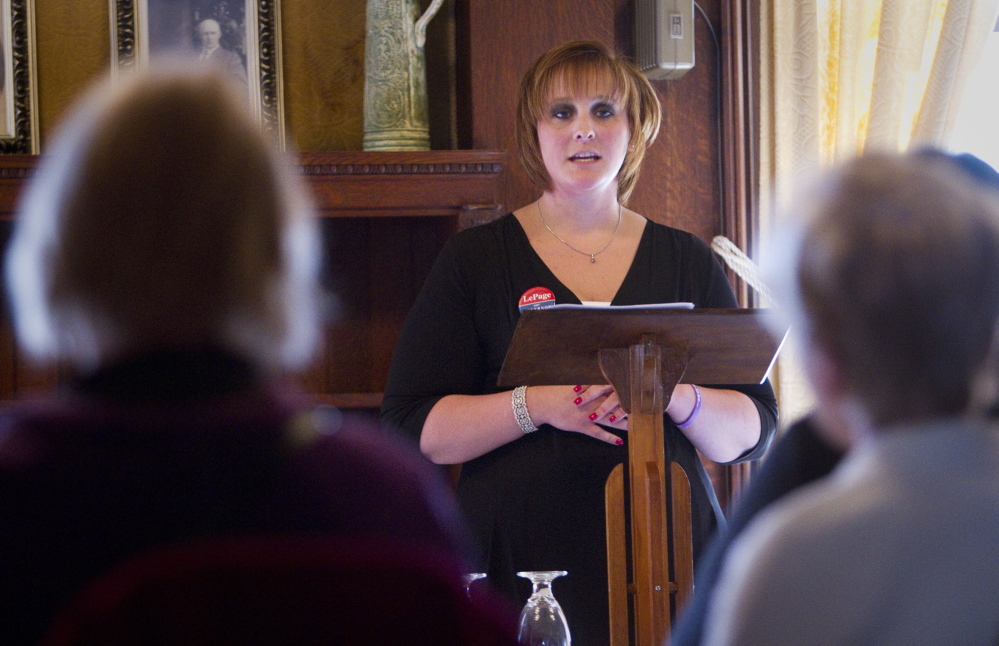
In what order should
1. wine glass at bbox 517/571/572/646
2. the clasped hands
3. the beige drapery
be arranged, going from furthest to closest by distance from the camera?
the beige drapery, the clasped hands, wine glass at bbox 517/571/572/646

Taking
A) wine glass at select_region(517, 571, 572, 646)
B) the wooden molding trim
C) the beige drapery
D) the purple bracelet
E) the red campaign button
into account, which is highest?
the beige drapery

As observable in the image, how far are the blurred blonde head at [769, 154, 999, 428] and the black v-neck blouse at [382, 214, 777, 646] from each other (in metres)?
1.35

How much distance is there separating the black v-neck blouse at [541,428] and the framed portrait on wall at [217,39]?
122cm

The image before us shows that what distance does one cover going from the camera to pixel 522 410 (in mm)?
2020

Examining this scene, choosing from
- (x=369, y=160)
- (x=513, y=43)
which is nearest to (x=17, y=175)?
(x=369, y=160)

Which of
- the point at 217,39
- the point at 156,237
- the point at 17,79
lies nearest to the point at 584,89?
the point at 217,39

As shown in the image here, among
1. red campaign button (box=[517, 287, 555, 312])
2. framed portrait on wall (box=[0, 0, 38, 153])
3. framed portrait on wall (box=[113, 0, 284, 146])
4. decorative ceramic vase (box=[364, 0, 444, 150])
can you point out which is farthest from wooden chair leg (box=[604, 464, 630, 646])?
framed portrait on wall (box=[0, 0, 38, 153])

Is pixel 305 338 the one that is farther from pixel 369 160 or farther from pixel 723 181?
pixel 723 181

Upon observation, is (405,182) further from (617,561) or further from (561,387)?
(617,561)

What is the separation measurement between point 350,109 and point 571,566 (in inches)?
70.5

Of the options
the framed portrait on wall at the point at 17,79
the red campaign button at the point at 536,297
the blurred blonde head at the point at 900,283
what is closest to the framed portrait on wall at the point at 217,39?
the framed portrait on wall at the point at 17,79

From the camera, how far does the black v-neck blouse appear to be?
2039mm

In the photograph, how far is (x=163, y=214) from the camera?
75cm

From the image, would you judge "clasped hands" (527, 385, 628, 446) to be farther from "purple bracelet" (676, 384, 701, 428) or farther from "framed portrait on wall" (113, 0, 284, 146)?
"framed portrait on wall" (113, 0, 284, 146)
